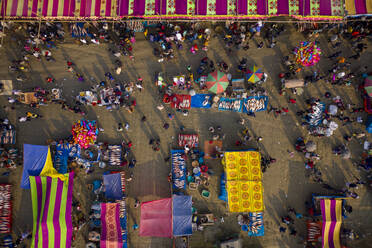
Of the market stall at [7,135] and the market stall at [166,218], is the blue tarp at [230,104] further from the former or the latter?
the market stall at [7,135]

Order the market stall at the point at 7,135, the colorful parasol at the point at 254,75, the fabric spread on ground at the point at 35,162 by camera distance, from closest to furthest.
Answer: the fabric spread on ground at the point at 35,162
the colorful parasol at the point at 254,75
the market stall at the point at 7,135

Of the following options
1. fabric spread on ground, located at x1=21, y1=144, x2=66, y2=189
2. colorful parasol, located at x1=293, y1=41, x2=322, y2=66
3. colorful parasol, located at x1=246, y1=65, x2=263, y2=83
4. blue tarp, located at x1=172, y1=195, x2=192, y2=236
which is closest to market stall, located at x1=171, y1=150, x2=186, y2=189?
blue tarp, located at x1=172, y1=195, x2=192, y2=236

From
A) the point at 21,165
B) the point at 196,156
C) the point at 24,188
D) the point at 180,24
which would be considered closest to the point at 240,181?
the point at 196,156

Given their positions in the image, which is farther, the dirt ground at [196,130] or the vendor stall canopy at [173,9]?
the dirt ground at [196,130]

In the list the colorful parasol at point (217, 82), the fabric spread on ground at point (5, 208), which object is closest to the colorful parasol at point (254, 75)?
the colorful parasol at point (217, 82)

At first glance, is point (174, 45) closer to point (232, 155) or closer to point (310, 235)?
point (232, 155)

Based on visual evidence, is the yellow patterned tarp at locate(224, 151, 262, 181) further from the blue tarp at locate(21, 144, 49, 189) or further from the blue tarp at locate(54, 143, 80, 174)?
the blue tarp at locate(21, 144, 49, 189)
